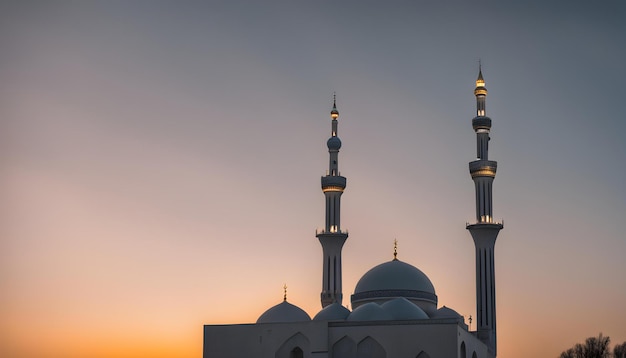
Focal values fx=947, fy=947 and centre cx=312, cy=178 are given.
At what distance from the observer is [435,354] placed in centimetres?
3534

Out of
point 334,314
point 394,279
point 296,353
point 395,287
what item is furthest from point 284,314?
point 394,279

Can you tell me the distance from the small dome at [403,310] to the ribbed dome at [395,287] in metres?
2.29

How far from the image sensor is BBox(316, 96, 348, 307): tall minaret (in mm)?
45219

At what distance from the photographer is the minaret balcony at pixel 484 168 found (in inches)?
1734

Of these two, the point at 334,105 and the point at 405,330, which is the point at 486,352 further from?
the point at 334,105

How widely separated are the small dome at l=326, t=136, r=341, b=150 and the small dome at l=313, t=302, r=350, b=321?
10211 millimetres

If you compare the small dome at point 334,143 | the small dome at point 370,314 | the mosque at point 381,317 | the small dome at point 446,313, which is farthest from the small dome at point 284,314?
the small dome at point 334,143

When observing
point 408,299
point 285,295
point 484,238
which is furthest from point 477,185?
point 285,295

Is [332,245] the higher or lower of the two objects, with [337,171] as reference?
lower

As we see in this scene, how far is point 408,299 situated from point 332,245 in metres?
6.00

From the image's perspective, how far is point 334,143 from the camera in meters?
Result: 48.1

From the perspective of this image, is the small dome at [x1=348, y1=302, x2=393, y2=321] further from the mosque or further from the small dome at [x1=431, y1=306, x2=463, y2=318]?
the small dome at [x1=431, y1=306, x2=463, y2=318]

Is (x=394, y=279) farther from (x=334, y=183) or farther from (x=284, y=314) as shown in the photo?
(x=334, y=183)

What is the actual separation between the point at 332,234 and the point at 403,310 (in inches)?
333
